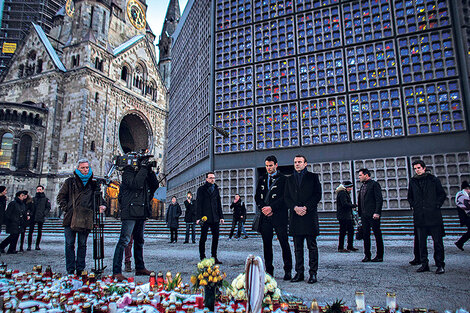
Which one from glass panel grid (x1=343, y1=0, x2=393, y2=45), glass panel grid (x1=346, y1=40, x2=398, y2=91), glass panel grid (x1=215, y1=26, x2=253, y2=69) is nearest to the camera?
glass panel grid (x1=346, y1=40, x2=398, y2=91)

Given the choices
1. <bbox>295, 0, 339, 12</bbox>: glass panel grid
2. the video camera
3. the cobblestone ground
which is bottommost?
the cobblestone ground

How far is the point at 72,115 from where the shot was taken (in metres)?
29.4

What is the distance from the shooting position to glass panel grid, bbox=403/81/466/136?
44.8 ft

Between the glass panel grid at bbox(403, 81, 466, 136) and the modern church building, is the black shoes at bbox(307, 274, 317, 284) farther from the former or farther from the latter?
the glass panel grid at bbox(403, 81, 466, 136)

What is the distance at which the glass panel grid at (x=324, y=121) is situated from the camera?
15.3 m

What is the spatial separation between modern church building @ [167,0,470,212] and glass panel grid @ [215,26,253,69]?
0.06 meters

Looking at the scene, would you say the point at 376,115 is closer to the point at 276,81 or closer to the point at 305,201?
the point at 276,81

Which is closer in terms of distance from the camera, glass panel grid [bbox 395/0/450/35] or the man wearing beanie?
the man wearing beanie

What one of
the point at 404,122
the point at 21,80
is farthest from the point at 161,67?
the point at 404,122

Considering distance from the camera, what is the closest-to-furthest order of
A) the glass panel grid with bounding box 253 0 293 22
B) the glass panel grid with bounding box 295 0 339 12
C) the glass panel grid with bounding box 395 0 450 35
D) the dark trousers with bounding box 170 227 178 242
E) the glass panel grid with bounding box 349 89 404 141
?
the dark trousers with bounding box 170 227 178 242, the glass panel grid with bounding box 395 0 450 35, the glass panel grid with bounding box 349 89 404 141, the glass panel grid with bounding box 295 0 339 12, the glass panel grid with bounding box 253 0 293 22

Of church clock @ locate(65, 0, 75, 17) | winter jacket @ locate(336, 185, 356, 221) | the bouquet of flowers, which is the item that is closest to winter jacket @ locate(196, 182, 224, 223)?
the bouquet of flowers

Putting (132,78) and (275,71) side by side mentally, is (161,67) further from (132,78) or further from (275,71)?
(275,71)

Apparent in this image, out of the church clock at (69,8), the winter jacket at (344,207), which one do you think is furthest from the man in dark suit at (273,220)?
the church clock at (69,8)

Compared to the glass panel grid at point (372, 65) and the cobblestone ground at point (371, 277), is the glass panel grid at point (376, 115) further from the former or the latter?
the cobblestone ground at point (371, 277)
